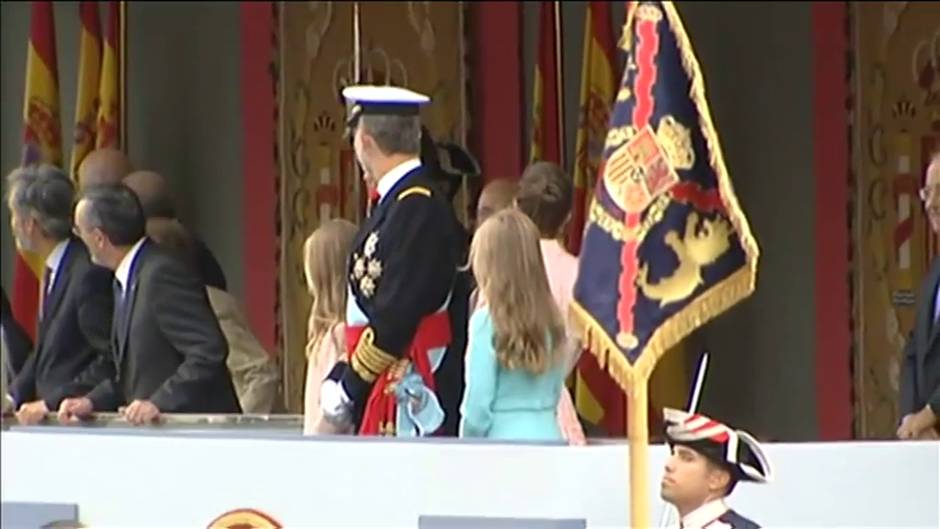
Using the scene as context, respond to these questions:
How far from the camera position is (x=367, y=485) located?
16.8ft

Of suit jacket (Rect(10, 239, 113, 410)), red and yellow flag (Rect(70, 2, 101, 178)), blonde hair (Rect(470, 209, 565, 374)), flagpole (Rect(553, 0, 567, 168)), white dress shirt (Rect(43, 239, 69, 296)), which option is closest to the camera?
blonde hair (Rect(470, 209, 565, 374))

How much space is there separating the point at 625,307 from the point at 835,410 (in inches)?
157

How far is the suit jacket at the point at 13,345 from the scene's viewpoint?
20.9ft

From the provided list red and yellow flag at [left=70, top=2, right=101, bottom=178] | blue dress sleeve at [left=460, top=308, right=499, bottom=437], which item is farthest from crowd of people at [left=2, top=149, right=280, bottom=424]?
red and yellow flag at [left=70, top=2, right=101, bottom=178]

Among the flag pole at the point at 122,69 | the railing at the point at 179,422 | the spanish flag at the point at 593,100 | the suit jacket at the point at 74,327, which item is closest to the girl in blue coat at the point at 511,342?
the railing at the point at 179,422

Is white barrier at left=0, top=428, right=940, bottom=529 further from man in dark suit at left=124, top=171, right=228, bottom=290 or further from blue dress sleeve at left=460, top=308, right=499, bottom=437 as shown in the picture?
man in dark suit at left=124, top=171, right=228, bottom=290

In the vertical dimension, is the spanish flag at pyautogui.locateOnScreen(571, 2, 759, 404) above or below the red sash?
above

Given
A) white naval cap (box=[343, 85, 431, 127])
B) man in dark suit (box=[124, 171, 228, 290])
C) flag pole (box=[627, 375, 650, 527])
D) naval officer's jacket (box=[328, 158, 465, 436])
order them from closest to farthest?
flag pole (box=[627, 375, 650, 527]) < naval officer's jacket (box=[328, 158, 465, 436]) < white naval cap (box=[343, 85, 431, 127]) < man in dark suit (box=[124, 171, 228, 290])

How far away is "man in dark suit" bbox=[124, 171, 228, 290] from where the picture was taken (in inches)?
266

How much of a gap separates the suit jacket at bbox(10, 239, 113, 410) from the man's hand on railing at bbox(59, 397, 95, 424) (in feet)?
0.78

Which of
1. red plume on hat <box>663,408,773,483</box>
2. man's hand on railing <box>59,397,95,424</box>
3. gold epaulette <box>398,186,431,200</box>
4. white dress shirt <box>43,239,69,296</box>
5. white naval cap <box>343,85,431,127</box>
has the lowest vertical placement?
man's hand on railing <box>59,397,95,424</box>

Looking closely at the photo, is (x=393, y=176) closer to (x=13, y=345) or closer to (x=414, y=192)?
(x=414, y=192)

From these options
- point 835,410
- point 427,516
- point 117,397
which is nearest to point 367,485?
point 427,516

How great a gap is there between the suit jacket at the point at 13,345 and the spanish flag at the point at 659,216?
215cm
